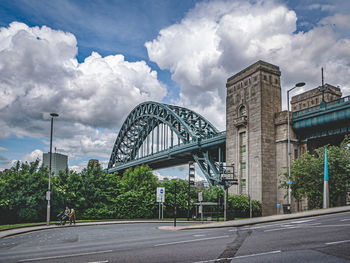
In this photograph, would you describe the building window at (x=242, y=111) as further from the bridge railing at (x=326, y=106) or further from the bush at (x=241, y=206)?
the bush at (x=241, y=206)

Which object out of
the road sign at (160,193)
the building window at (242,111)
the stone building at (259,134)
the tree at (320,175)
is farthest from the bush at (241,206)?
the building window at (242,111)

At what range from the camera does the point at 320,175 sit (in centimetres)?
3123

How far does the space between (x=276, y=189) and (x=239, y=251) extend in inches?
1263

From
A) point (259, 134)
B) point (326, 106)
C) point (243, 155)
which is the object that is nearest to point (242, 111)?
point (243, 155)

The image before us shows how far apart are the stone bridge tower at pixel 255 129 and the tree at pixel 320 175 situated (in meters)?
4.63

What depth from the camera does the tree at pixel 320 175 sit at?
30359 mm

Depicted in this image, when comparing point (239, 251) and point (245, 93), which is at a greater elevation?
point (245, 93)

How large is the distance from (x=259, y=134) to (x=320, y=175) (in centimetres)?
1048

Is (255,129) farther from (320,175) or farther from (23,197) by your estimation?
(23,197)

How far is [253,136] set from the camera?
137ft

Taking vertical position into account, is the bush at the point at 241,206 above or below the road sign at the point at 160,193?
below

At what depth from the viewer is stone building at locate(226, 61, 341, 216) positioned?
39.0 meters

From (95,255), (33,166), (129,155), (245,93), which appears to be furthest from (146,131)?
(95,255)

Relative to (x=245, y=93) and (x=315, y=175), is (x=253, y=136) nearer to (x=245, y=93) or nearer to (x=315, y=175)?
(x=245, y=93)
